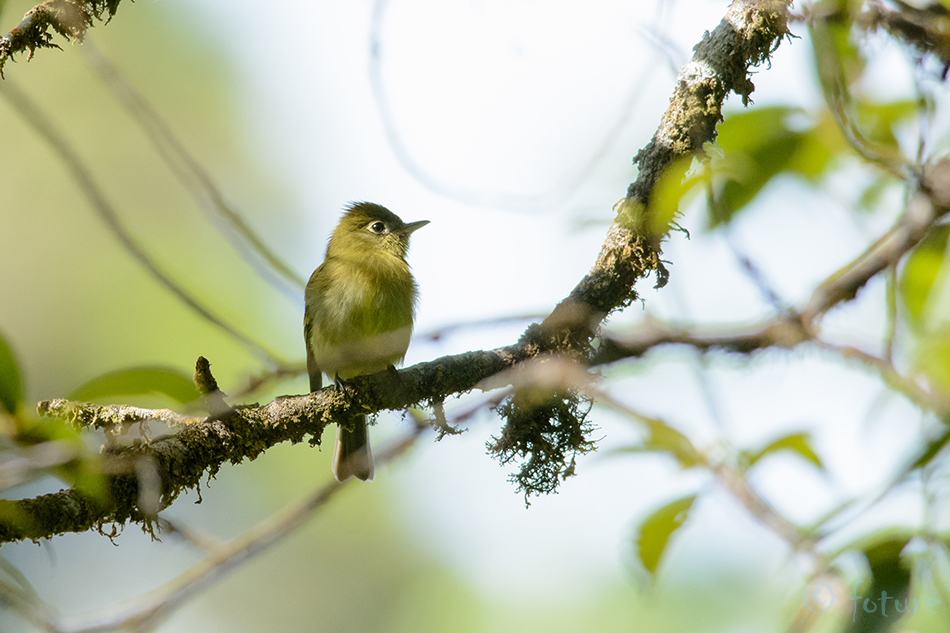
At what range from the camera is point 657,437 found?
1.84m

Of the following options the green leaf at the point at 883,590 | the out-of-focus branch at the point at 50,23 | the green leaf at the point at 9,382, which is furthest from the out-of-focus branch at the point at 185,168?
the green leaf at the point at 883,590

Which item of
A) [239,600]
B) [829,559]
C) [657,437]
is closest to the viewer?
[829,559]

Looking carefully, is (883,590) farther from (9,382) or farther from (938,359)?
(9,382)

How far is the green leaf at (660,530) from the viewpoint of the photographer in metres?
1.55

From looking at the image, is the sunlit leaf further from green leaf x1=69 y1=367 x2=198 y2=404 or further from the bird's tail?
the bird's tail

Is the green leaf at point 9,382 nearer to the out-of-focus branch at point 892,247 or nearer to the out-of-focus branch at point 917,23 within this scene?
the out-of-focus branch at point 892,247

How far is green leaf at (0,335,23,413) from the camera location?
1355mm

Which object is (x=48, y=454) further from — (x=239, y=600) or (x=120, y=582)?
(x=239, y=600)

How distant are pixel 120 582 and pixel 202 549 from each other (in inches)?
310

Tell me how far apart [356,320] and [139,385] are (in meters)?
2.56

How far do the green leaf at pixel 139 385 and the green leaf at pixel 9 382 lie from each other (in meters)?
0.09

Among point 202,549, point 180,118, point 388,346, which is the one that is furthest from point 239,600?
point 202,549

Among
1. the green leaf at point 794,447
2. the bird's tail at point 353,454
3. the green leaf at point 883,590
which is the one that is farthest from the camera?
the bird's tail at point 353,454

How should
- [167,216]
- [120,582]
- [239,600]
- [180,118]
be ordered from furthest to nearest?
[239,600], [180,118], [167,216], [120,582]
